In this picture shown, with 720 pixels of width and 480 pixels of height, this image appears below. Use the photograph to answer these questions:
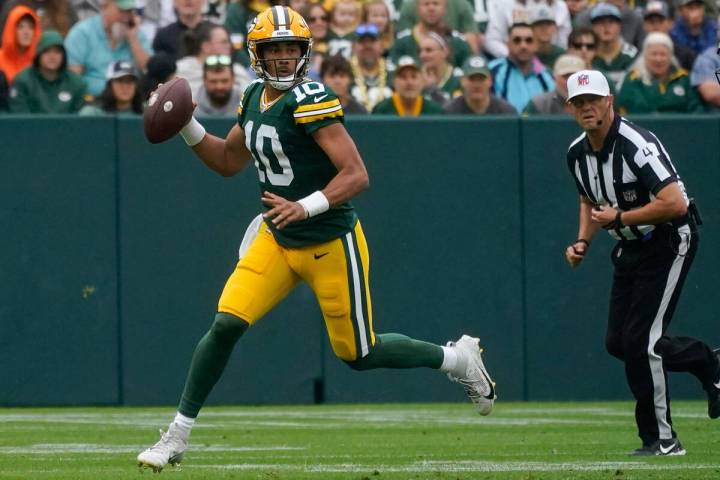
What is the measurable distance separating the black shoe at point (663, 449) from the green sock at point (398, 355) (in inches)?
42.1

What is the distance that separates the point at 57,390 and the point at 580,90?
524 centimetres

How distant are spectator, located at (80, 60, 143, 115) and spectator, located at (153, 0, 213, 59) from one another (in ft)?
4.04

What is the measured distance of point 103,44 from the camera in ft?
39.8

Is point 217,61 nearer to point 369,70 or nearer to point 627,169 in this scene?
point 369,70

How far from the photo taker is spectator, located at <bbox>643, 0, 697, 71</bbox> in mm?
12859

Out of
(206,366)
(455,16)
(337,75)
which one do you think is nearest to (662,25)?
(455,16)

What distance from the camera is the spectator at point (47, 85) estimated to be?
11039 millimetres

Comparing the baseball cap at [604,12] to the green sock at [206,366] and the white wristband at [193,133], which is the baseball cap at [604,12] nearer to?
the white wristband at [193,133]

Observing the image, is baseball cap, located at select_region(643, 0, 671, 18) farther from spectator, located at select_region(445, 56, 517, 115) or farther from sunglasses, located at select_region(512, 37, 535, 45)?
spectator, located at select_region(445, 56, 517, 115)

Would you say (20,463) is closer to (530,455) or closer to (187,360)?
(530,455)

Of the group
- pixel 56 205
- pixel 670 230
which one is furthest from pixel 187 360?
pixel 670 230

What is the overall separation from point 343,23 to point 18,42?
287 cm

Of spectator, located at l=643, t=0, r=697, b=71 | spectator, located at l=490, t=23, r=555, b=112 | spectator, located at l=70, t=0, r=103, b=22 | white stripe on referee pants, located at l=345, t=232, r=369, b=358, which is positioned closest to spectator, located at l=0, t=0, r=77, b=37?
spectator, located at l=70, t=0, r=103, b=22

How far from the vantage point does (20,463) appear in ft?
22.6
